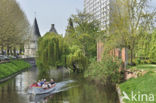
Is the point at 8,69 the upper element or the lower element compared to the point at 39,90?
upper

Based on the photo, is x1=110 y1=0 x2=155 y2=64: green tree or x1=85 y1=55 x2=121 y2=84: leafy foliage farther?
x1=110 y1=0 x2=155 y2=64: green tree

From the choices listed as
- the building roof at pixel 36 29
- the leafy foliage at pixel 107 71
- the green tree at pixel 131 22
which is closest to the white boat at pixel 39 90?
the leafy foliage at pixel 107 71

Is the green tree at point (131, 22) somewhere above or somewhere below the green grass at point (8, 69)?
above

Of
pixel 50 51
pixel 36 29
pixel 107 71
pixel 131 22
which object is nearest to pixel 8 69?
pixel 50 51

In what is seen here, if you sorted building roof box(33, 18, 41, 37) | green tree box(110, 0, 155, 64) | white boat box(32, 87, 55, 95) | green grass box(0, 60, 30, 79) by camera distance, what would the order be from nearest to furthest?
white boat box(32, 87, 55, 95) < green tree box(110, 0, 155, 64) < green grass box(0, 60, 30, 79) < building roof box(33, 18, 41, 37)

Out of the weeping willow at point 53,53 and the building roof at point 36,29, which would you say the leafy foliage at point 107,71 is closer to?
the weeping willow at point 53,53

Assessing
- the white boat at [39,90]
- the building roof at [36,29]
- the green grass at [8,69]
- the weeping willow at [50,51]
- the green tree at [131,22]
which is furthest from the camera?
the building roof at [36,29]

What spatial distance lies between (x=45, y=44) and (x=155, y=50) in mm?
17022

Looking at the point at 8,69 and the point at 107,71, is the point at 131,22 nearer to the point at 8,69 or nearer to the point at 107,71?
the point at 107,71

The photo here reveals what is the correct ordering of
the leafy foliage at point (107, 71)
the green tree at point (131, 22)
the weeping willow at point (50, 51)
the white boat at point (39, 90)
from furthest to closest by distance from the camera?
the weeping willow at point (50, 51), the green tree at point (131, 22), the leafy foliage at point (107, 71), the white boat at point (39, 90)

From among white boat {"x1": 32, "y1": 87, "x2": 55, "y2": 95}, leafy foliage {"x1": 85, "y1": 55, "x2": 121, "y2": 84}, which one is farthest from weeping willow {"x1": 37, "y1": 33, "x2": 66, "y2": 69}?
white boat {"x1": 32, "y1": 87, "x2": 55, "y2": 95}

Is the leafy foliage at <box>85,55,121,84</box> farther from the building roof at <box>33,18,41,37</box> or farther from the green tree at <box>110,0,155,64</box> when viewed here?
the building roof at <box>33,18,41,37</box>

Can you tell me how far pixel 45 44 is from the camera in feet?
119

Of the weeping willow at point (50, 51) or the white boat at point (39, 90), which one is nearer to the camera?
the white boat at point (39, 90)
